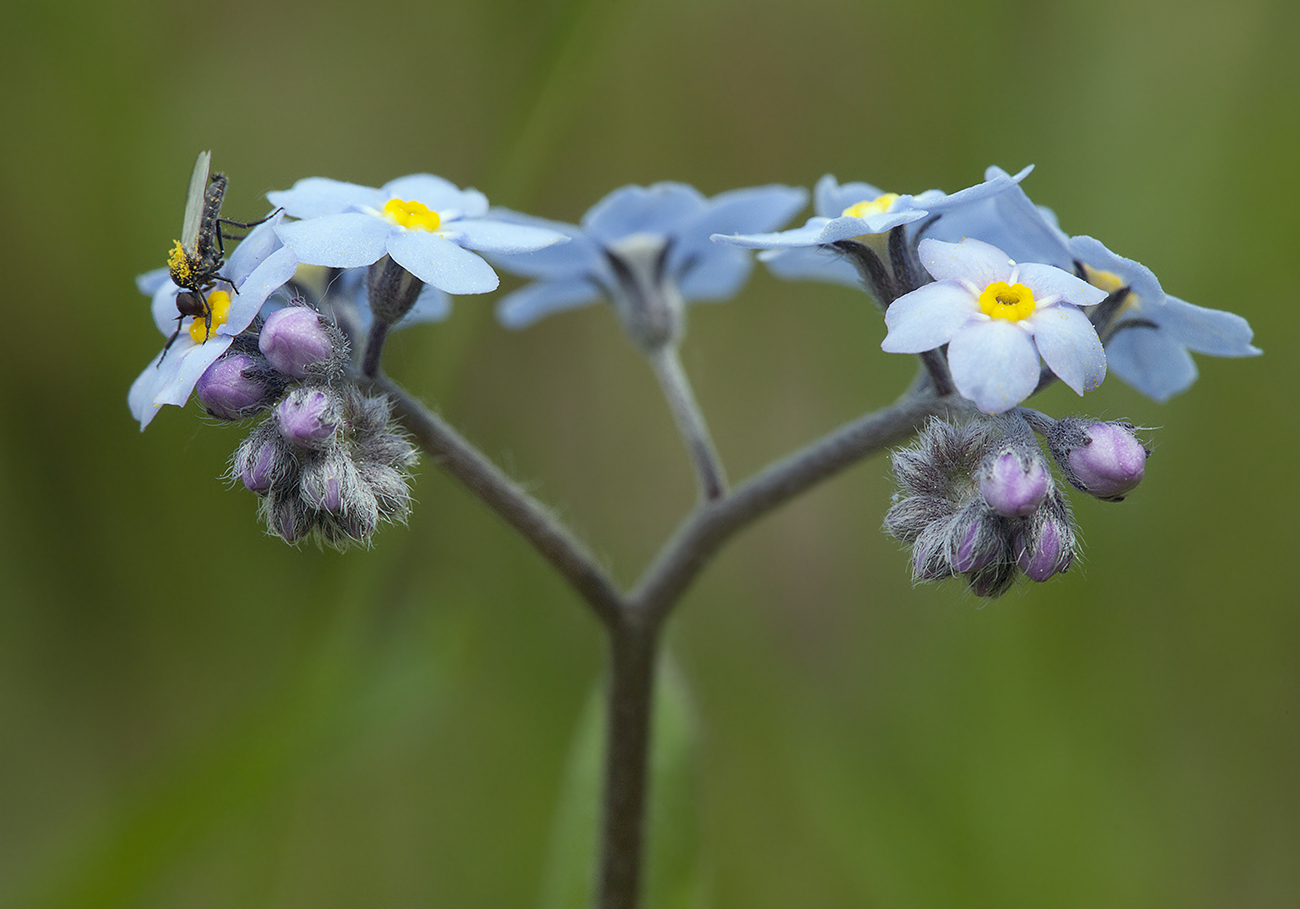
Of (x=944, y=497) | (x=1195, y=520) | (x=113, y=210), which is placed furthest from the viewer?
(x=113, y=210)

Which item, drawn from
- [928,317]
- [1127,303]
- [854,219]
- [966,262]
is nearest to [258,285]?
[854,219]

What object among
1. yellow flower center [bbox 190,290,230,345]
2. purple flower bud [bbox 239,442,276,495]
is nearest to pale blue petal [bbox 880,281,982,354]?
purple flower bud [bbox 239,442,276,495]

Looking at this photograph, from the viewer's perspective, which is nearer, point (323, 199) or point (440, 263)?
point (440, 263)

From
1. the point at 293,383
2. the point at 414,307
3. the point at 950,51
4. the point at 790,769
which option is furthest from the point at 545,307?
the point at 950,51

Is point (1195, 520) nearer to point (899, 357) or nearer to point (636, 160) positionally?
point (899, 357)

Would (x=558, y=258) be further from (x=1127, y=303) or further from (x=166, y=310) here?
(x=1127, y=303)

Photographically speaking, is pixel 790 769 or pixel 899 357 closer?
pixel 790 769

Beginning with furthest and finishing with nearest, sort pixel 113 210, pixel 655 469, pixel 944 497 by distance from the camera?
pixel 655 469, pixel 113 210, pixel 944 497
